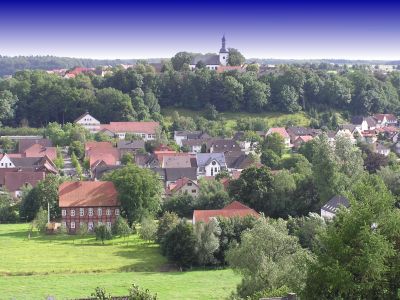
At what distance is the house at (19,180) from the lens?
47.8 meters

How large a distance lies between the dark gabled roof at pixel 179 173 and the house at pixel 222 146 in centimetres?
1134

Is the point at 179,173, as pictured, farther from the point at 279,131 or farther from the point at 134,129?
the point at 279,131

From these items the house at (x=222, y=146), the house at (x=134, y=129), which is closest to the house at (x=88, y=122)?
the house at (x=134, y=129)

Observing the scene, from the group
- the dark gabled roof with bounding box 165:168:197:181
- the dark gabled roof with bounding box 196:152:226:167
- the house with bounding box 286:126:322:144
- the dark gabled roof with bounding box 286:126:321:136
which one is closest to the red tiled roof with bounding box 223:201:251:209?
the dark gabled roof with bounding box 165:168:197:181

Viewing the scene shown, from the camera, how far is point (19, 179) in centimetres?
4838

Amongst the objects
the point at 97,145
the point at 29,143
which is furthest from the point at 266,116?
the point at 29,143

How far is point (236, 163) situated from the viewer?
56219mm

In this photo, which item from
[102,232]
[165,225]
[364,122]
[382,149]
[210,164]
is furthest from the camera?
[364,122]

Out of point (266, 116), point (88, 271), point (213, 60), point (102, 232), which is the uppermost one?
point (213, 60)

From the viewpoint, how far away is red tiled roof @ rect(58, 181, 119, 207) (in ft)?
126

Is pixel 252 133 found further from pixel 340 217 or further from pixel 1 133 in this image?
pixel 340 217

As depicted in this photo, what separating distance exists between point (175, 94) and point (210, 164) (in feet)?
96.9

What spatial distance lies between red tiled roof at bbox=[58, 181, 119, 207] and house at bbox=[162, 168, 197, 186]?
34.0 ft

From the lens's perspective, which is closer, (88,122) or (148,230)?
(148,230)
